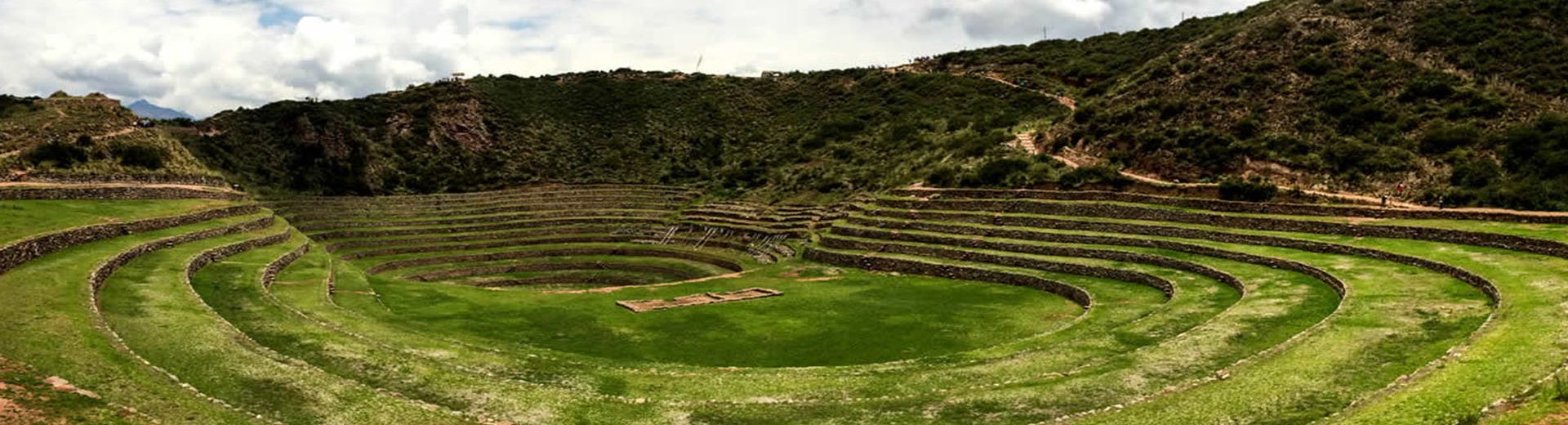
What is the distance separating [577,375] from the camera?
1878cm

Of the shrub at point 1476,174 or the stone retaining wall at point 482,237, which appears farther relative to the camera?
the stone retaining wall at point 482,237

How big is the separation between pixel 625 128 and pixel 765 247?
125 feet

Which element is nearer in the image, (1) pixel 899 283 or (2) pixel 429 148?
(1) pixel 899 283


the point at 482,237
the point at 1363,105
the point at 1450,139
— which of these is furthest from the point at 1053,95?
the point at 482,237

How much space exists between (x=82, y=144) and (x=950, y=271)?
3934cm

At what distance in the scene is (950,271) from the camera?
35500 mm

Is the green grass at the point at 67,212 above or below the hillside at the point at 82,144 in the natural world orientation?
below

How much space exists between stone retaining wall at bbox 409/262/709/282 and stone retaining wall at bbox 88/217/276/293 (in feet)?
24.6

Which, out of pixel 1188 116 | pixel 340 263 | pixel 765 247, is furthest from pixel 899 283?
pixel 1188 116

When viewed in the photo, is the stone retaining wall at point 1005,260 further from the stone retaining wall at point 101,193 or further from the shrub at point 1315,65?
the stone retaining wall at point 101,193

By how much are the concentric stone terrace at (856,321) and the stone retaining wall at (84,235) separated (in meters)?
0.11

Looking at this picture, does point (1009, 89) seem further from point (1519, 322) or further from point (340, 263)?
point (1519, 322)

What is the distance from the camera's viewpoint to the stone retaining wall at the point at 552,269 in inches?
A: 1729

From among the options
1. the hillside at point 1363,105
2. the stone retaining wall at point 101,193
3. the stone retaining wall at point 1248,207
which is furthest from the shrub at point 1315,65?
the stone retaining wall at point 101,193
